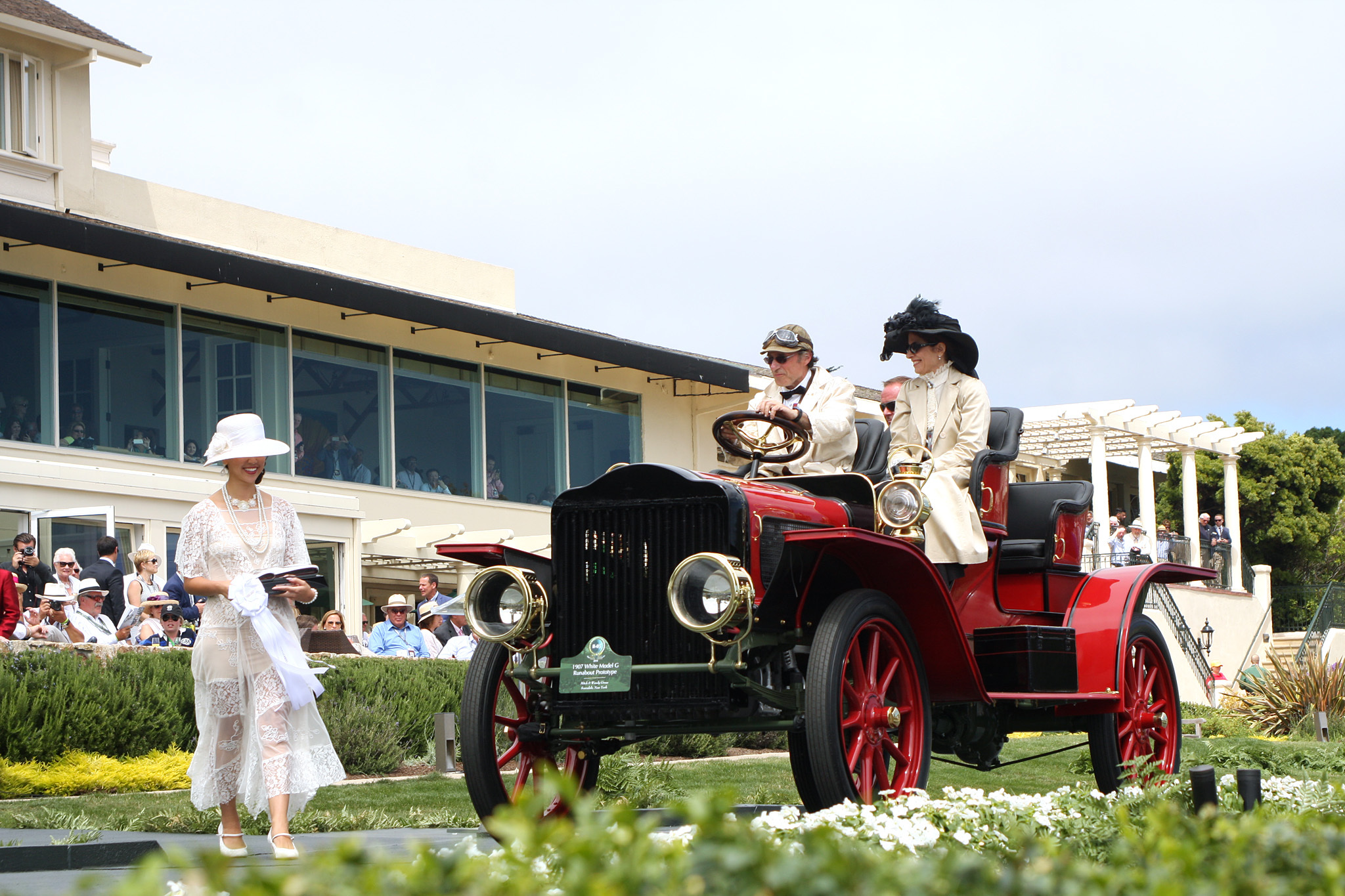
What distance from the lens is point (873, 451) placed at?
7918 millimetres

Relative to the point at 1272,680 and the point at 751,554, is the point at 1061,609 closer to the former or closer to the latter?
the point at 751,554

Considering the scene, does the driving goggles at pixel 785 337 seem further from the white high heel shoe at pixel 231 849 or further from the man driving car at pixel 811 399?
the white high heel shoe at pixel 231 849

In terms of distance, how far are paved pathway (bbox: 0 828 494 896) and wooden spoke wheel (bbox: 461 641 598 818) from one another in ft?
0.75

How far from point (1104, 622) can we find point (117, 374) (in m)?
17.4

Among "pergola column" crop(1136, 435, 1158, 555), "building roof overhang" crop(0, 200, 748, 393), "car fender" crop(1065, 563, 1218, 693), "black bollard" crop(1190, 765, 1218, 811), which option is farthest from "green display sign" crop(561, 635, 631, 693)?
"pergola column" crop(1136, 435, 1158, 555)

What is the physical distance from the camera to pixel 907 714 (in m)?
6.72

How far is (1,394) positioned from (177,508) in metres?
3.23

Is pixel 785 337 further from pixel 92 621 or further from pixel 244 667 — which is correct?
pixel 92 621

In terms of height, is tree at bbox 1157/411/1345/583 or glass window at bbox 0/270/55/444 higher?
glass window at bbox 0/270/55/444

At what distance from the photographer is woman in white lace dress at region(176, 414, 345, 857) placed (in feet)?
21.7

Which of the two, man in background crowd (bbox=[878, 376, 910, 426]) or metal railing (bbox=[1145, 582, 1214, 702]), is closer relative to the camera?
man in background crowd (bbox=[878, 376, 910, 426])

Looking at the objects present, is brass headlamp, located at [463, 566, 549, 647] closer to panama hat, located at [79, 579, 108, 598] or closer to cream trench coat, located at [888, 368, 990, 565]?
cream trench coat, located at [888, 368, 990, 565]

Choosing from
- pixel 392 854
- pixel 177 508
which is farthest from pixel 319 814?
pixel 177 508

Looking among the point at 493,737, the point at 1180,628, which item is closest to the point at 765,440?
the point at 493,737
